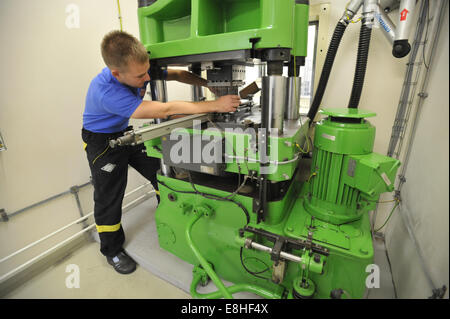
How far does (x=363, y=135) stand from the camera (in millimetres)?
912

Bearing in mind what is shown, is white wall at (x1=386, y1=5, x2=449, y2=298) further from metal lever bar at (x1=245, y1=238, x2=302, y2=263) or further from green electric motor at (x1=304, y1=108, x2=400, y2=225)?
metal lever bar at (x1=245, y1=238, x2=302, y2=263)

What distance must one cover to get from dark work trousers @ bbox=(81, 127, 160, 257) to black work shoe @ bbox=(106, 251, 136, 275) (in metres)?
0.04

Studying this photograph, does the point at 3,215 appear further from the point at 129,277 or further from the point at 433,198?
the point at 433,198

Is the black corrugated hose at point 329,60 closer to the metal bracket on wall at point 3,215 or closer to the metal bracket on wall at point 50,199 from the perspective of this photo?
the metal bracket on wall at point 50,199

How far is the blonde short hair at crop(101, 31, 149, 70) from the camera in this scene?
3.15 ft

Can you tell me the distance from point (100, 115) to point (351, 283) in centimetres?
155

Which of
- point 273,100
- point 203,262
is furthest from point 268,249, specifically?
point 273,100

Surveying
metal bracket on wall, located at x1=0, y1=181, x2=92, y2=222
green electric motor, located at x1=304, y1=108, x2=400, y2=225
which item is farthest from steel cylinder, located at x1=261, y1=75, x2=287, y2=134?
metal bracket on wall, located at x1=0, y1=181, x2=92, y2=222

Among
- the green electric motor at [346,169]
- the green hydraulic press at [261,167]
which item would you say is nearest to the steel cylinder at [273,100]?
the green hydraulic press at [261,167]

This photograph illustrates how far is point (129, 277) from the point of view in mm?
1450

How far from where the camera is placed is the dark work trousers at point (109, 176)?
1327 mm
